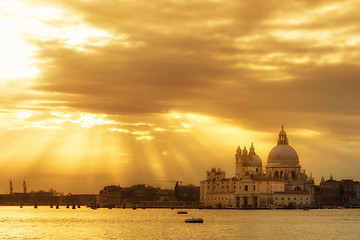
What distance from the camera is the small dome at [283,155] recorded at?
514ft

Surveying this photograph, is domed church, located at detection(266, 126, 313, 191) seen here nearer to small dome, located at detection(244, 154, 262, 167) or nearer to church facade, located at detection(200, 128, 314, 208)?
church facade, located at detection(200, 128, 314, 208)

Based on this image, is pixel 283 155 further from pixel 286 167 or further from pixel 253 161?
pixel 253 161

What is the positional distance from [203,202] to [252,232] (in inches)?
3737

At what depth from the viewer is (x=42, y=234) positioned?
62125mm

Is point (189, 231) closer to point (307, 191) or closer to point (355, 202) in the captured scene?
point (307, 191)

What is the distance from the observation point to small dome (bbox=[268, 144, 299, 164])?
15662 cm

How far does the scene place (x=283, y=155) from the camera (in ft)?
514

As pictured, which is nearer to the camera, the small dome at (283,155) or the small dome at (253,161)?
the small dome at (283,155)

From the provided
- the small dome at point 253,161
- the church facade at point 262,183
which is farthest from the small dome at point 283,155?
the small dome at point 253,161

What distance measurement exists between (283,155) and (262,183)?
37.6 ft

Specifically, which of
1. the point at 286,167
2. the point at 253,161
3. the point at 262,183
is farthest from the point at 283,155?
the point at 262,183

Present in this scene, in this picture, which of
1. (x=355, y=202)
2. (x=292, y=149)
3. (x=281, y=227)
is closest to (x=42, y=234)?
(x=281, y=227)

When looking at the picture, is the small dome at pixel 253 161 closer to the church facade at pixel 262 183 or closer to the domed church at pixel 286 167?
the church facade at pixel 262 183

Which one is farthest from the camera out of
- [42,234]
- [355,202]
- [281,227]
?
[355,202]
